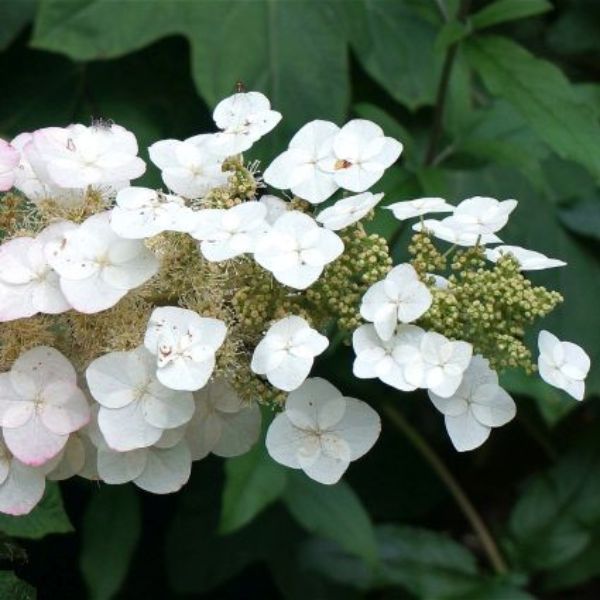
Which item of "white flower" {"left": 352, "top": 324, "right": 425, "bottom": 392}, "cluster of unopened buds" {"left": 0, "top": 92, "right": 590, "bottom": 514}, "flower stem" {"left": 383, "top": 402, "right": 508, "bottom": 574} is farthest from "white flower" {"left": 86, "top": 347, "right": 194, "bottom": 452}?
"flower stem" {"left": 383, "top": 402, "right": 508, "bottom": 574}

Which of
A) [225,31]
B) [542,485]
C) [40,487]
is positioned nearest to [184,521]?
[542,485]

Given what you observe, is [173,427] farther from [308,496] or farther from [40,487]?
[308,496]

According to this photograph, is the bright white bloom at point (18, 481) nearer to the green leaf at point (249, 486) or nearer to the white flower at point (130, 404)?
the white flower at point (130, 404)

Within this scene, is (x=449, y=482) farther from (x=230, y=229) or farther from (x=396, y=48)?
(x=230, y=229)

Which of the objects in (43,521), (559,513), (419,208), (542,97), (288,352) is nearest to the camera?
(288,352)

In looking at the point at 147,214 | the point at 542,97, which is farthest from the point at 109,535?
the point at 147,214

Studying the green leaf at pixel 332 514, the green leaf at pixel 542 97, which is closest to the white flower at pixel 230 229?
the green leaf at pixel 542 97

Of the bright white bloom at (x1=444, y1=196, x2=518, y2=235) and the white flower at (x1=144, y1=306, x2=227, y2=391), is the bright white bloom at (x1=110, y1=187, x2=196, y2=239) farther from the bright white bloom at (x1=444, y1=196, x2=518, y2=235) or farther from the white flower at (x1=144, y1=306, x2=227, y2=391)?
the bright white bloom at (x1=444, y1=196, x2=518, y2=235)

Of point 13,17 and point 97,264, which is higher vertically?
point 97,264
